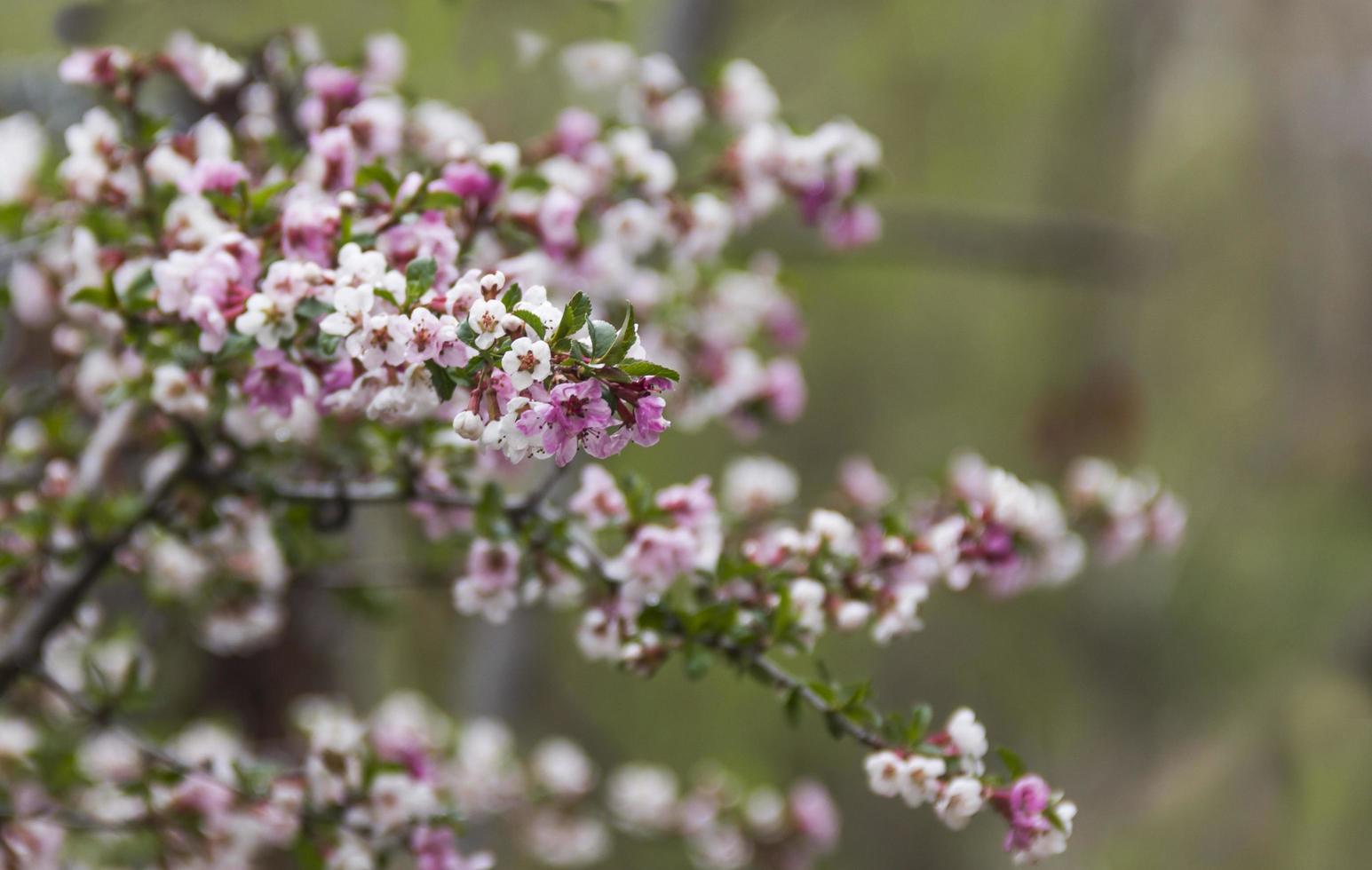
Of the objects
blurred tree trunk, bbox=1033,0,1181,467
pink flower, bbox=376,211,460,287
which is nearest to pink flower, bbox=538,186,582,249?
pink flower, bbox=376,211,460,287

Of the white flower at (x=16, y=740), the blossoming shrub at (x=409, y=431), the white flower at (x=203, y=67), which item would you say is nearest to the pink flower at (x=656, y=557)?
the blossoming shrub at (x=409, y=431)

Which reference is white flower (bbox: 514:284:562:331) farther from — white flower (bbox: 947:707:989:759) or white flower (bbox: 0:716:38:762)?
white flower (bbox: 0:716:38:762)

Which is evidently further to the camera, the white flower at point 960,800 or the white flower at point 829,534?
the white flower at point 829,534

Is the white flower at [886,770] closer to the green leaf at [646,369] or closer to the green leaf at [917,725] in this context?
the green leaf at [917,725]

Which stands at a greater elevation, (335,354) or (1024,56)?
(1024,56)

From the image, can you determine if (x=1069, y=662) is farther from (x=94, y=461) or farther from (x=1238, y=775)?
(x=94, y=461)

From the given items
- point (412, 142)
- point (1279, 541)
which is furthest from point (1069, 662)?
point (412, 142)

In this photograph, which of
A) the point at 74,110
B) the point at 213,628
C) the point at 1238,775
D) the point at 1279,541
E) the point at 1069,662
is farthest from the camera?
the point at 1069,662
